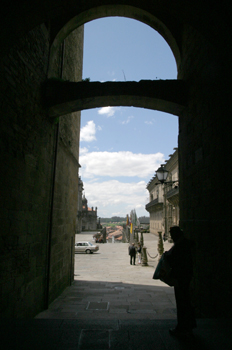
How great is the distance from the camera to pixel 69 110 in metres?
6.07

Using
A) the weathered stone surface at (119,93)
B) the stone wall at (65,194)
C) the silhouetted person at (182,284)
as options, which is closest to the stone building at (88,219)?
the stone wall at (65,194)

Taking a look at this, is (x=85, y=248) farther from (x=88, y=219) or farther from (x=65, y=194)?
(x=88, y=219)

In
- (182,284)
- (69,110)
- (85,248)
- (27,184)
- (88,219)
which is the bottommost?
(85,248)

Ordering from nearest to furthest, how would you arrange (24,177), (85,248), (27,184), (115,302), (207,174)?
(207,174)
(24,177)
(27,184)
(115,302)
(85,248)

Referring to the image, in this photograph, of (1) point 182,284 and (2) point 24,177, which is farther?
(2) point 24,177

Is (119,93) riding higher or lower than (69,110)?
higher

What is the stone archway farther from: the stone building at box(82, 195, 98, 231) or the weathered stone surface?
the stone building at box(82, 195, 98, 231)

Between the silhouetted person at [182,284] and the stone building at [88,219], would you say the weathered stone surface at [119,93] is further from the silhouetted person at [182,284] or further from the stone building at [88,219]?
the stone building at [88,219]

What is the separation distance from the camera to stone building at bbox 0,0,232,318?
144 inches

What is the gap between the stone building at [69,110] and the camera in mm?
3652

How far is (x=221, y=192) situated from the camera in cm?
368

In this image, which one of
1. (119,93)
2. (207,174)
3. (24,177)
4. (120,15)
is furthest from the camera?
(120,15)

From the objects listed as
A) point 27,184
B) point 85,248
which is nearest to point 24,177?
point 27,184

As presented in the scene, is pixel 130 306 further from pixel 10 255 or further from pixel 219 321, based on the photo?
pixel 10 255
